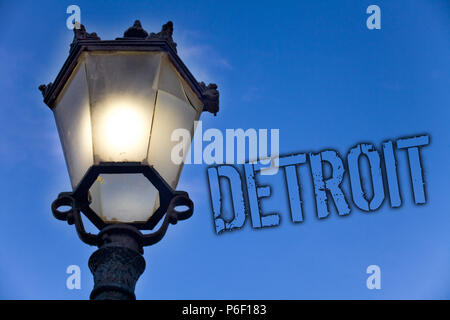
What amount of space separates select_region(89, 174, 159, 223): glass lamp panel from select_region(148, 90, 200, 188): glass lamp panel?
15 centimetres

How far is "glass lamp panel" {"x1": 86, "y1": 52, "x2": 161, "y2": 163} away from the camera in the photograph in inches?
111

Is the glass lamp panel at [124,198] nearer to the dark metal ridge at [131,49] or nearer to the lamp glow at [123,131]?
the lamp glow at [123,131]

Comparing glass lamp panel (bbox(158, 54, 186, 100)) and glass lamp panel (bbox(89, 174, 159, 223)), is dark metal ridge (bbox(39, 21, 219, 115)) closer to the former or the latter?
glass lamp panel (bbox(158, 54, 186, 100))

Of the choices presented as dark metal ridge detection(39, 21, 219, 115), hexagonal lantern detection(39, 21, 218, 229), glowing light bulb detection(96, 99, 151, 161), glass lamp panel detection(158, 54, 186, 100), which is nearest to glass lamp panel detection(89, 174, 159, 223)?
hexagonal lantern detection(39, 21, 218, 229)

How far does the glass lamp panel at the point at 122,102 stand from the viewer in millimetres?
2824

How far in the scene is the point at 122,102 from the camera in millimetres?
2920

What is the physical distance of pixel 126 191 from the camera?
3043 millimetres

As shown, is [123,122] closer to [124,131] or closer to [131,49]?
[124,131]

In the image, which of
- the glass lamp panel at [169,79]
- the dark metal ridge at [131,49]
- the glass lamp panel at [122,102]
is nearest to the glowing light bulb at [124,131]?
the glass lamp panel at [122,102]

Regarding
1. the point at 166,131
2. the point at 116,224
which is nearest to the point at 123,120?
the point at 166,131

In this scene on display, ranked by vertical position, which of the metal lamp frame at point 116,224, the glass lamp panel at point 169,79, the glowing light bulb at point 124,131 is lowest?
the metal lamp frame at point 116,224
